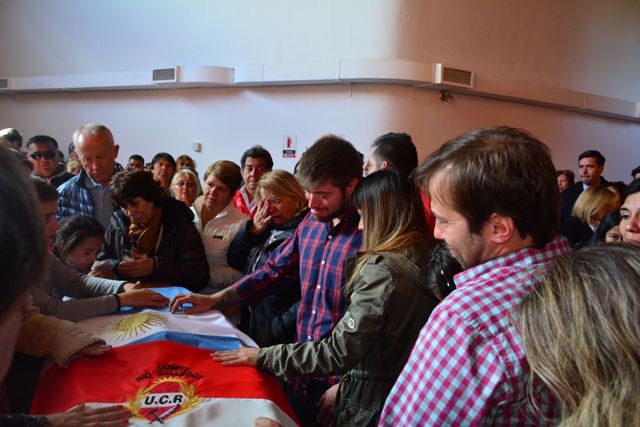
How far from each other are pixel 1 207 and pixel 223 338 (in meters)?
1.50

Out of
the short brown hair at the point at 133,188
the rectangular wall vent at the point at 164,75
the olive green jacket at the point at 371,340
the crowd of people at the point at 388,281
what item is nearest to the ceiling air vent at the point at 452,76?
the rectangular wall vent at the point at 164,75

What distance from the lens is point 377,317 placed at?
1.45 metres

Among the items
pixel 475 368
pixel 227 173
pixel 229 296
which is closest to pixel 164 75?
pixel 227 173

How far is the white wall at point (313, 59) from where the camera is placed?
26.1ft

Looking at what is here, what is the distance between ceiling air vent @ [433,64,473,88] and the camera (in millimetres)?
7832

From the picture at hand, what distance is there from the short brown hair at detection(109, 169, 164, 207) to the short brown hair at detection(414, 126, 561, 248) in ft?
7.06

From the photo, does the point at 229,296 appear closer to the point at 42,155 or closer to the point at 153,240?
the point at 153,240

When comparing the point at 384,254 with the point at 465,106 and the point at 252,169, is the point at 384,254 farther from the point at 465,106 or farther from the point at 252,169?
the point at 465,106

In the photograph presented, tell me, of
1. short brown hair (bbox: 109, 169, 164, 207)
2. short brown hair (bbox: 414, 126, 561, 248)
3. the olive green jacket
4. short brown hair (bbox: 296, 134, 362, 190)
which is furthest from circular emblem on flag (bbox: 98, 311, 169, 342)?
short brown hair (bbox: 414, 126, 561, 248)

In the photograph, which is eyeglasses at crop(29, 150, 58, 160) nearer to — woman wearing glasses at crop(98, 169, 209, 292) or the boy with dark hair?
woman wearing glasses at crop(98, 169, 209, 292)

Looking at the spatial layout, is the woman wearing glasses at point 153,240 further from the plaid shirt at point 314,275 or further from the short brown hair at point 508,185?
the short brown hair at point 508,185

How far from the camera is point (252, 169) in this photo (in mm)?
4453

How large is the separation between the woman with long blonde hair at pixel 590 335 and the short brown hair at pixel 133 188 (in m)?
2.42

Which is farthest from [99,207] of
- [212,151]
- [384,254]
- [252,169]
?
[212,151]
